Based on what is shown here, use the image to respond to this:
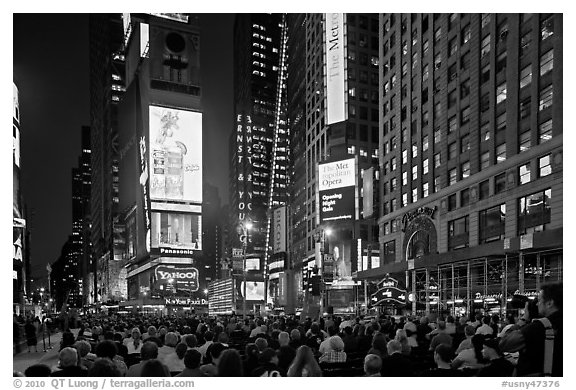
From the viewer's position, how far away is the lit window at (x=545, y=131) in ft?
126

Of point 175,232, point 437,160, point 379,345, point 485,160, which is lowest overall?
point 379,345

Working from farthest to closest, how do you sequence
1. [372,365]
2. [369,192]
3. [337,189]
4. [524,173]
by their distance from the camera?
1. [337,189]
2. [369,192]
3. [524,173]
4. [372,365]

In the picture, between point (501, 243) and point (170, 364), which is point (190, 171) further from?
point (170, 364)

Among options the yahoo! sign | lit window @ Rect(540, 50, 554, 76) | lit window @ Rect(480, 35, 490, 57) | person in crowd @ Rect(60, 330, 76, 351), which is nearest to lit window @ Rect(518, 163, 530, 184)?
lit window @ Rect(540, 50, 554, 76)

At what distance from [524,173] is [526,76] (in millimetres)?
7070

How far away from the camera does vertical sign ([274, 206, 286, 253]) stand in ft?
438

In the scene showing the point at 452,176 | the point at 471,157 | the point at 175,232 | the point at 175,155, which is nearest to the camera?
the point at 471,157

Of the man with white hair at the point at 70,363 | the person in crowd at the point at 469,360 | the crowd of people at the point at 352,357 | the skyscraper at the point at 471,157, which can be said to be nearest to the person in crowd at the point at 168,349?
the crowd of people at the point at 352,357

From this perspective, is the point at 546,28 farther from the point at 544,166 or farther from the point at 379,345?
the point at 379,345

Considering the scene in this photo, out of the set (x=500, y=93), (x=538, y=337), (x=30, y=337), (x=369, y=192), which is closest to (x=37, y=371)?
(x=538, y=337)

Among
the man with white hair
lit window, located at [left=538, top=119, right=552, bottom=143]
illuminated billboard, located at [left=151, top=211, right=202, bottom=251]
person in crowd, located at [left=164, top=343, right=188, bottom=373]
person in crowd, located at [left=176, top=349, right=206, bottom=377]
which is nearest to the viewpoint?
person in crowd, located at [left=176, top=349, right=206, bottom=377]

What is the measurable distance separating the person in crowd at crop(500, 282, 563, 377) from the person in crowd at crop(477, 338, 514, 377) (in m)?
0.56

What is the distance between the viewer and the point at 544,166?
38.5 m

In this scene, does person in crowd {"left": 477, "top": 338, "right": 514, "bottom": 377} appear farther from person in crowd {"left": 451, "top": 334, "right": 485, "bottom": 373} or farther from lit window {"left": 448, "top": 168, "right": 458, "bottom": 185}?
lit window {"left": 448, "top": 168, "right": 458, "bottom": 185}
